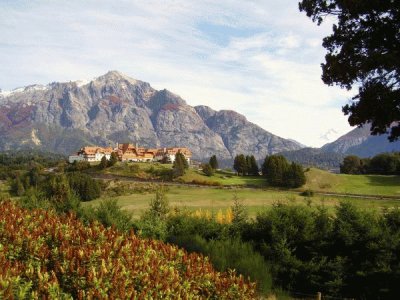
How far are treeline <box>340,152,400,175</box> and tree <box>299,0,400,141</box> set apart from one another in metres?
121

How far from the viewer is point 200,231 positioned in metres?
21.1

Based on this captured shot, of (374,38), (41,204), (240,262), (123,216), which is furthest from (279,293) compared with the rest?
(41,204)

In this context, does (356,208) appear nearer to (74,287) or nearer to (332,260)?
(332,260)

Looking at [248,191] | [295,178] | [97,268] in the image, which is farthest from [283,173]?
[97,268]

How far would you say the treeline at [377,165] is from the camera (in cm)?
12381

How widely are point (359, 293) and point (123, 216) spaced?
1263 centimetres

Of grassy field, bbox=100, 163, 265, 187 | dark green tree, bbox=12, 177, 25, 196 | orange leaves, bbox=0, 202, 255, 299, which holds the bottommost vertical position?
dark green tree, bbox=12, 177, 25, 196

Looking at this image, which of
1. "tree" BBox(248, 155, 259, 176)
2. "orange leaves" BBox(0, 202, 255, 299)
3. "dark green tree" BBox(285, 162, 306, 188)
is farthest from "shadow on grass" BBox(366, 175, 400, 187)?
"orange leaves" BBox(0, 202, 255, 299)

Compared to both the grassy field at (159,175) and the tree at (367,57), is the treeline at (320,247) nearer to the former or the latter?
the tree at (367,57)

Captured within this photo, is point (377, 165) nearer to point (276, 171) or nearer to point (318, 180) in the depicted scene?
point (318, 180)

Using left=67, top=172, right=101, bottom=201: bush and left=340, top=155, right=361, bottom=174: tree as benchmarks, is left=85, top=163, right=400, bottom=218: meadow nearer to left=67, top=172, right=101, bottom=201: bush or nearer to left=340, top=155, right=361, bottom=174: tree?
left=67, top=172, right=101, bottom=201: bush

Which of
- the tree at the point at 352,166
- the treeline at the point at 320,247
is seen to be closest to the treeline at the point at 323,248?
the treeline at the point at 320,247

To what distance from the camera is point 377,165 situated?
130 metres

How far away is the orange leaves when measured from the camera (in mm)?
5453
